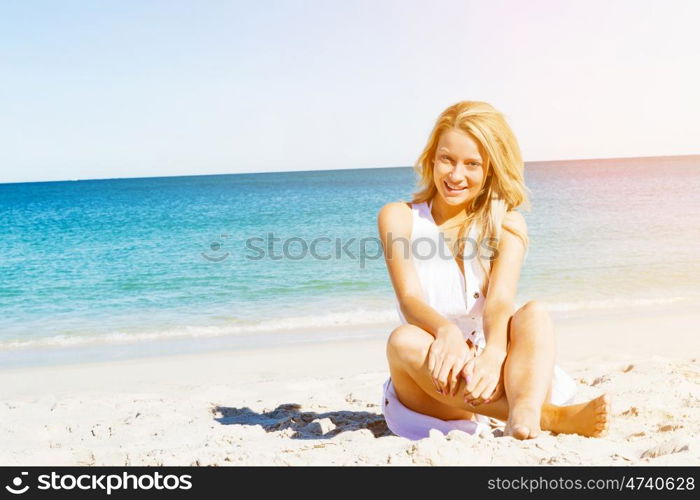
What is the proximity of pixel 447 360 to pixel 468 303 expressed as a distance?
56 centimetres

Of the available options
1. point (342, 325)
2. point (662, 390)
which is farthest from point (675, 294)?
point (662, 390)

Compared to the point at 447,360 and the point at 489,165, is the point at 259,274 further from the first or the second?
the point at 447,360

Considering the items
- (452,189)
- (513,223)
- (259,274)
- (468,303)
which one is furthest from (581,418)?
(259,274)

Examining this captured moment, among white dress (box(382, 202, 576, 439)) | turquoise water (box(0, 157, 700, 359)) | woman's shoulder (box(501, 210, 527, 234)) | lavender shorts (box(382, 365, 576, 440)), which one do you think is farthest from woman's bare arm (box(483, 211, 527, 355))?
turquoise water (box(0, 157, 700, 359))

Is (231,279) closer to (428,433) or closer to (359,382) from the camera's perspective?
(359,382)

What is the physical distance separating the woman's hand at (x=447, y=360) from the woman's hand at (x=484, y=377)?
0.05 m

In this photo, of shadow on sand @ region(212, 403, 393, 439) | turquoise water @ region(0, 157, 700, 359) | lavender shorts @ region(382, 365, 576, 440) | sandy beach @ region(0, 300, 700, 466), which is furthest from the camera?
turquoise water @ region(0, 157, 700, 359)

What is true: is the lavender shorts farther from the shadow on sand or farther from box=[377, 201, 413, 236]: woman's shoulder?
box=[377, 201, 413, 236]: woman's shoulder

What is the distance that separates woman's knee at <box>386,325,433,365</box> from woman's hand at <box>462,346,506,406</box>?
0.22 meters

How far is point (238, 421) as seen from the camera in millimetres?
4473

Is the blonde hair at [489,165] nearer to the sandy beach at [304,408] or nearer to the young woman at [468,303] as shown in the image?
the young woman at [468,303]

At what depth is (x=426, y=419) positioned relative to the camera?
3.40 meters

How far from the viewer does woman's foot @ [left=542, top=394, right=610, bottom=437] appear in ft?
9.83

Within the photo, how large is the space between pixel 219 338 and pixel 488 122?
5584 mm
